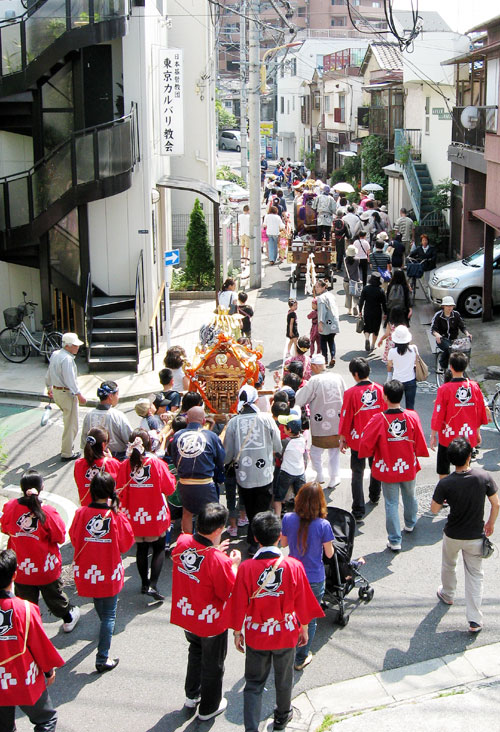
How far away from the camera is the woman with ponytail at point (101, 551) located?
6.23m

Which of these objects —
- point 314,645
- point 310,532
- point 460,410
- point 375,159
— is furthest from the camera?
point 375,159

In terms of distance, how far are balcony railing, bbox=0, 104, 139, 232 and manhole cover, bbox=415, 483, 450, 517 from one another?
8.51 metres

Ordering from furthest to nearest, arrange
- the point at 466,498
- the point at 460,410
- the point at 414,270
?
the point at 414,270
the point at 460,410
the point at 466,498

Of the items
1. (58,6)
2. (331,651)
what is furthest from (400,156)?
(331,651)

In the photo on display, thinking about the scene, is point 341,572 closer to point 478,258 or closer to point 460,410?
point 460,410

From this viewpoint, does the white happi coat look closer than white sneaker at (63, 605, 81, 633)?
No

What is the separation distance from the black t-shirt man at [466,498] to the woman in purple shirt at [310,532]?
1.11m

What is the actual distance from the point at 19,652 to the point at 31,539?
146 centimetres

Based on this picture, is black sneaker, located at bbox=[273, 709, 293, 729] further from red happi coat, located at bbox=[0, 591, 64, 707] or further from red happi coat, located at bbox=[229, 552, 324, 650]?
red happi coat, located at bbox=[0, 591, 64, 707]

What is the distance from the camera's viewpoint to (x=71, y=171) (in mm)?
15211

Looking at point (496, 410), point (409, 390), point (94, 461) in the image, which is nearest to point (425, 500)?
point (409, 390)

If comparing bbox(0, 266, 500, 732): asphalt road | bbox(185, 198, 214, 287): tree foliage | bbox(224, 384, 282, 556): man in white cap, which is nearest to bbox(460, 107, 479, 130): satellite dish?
bbox(185, 198, 214, 287): tree foliage

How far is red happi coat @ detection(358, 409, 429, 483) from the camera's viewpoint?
8.01m

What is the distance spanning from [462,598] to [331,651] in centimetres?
143
